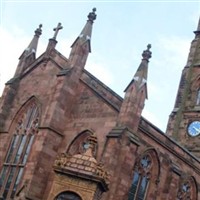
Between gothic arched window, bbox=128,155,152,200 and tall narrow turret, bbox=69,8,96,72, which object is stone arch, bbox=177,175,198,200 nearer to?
gothic arched window, bbox=128,155,152,200

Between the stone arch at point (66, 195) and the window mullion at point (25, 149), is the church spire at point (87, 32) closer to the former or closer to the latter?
the window mullion at point (25, 149)

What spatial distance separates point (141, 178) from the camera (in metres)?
24.2

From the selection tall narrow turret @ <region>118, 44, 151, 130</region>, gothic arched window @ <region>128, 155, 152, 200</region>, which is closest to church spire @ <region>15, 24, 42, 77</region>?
tall narrow turret @ <region>118, 44, 151, 130</region>

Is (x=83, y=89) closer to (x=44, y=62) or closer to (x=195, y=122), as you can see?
(x=44, y=62)

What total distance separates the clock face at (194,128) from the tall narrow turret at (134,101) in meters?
16.7

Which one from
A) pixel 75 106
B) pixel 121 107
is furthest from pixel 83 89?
pixel 121 107

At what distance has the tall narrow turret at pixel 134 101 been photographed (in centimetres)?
2155

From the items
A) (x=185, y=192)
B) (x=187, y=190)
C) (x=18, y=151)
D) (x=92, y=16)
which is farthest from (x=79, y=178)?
(x=187, y=190)

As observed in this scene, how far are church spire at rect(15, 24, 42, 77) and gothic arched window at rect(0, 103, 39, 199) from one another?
11.4ft

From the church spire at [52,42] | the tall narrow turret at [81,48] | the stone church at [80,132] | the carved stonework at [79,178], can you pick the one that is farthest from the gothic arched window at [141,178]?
the carved stonework at [79,178]

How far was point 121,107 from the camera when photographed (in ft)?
72.3

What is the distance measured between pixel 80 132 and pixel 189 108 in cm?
1820

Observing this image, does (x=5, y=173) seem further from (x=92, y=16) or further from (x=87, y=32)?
(x=92, y=16)

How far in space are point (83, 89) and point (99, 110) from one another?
1988 millimetres
